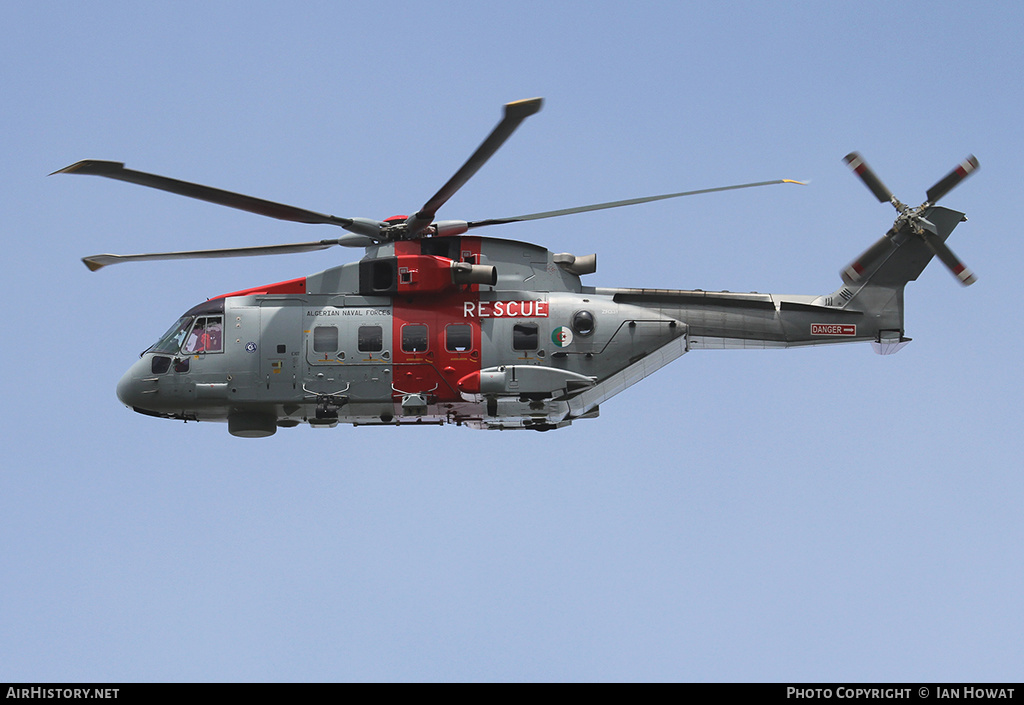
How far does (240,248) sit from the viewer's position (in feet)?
117

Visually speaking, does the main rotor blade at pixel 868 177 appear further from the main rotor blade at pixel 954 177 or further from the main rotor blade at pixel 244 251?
the main rotor blade at pixel 244 251

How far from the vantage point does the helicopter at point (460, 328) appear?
115 feet

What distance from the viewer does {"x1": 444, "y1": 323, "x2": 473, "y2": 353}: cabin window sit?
35.0 metres

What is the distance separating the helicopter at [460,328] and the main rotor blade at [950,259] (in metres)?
0.04

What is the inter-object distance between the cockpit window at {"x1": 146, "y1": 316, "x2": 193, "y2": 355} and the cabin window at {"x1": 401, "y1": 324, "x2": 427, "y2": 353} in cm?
598

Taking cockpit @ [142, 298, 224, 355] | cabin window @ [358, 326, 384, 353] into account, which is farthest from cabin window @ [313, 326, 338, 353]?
cockpit @ [142, 298, 224, 355]

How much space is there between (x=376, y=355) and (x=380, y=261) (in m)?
2.55

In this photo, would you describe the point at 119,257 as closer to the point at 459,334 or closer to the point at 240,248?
the point at 240,248

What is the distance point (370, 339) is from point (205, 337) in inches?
180

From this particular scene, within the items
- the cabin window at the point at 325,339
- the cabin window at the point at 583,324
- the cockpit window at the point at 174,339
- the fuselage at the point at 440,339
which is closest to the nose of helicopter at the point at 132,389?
the fuselage at the point at 440,339

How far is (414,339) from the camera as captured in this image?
35125mm
